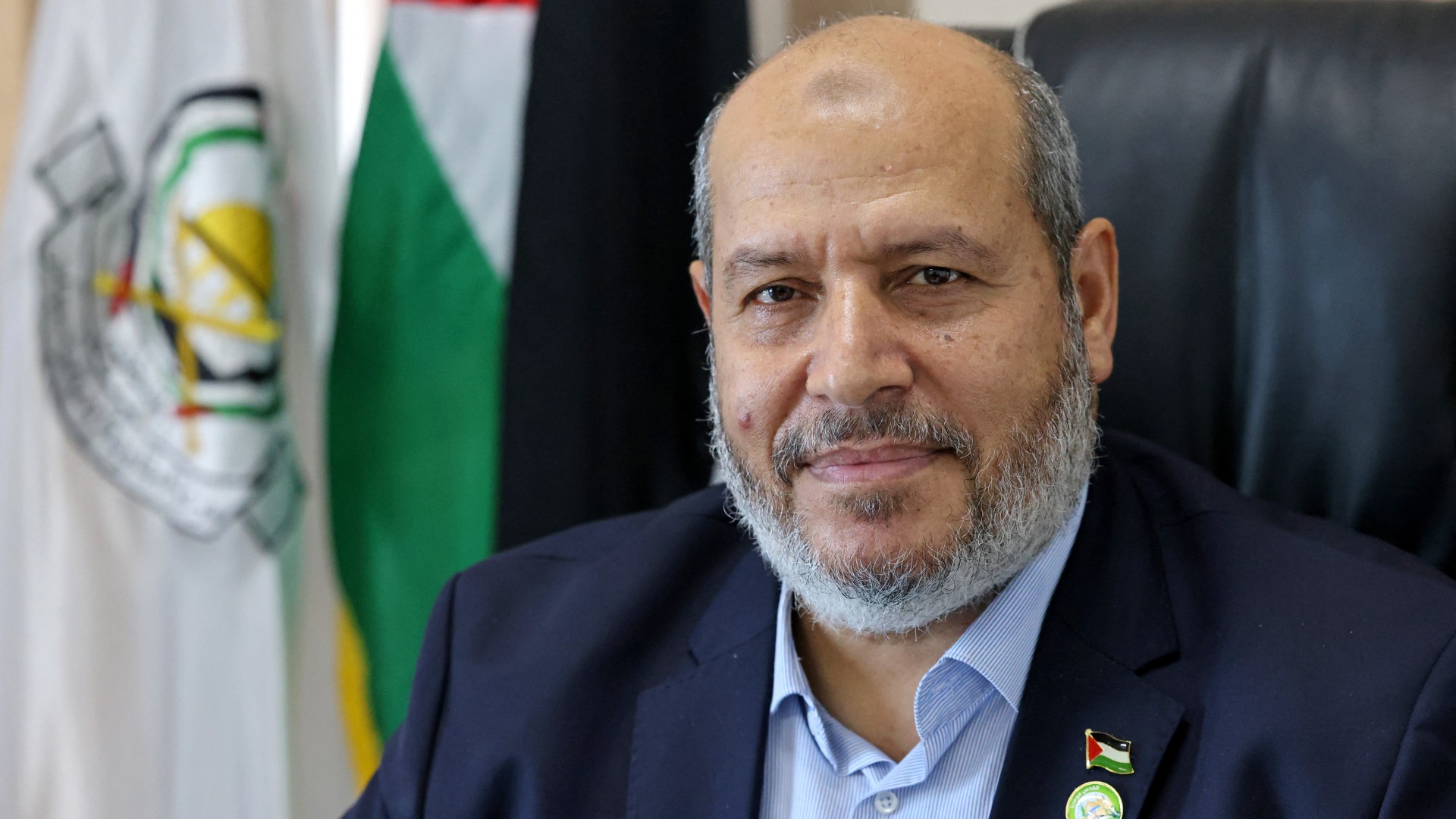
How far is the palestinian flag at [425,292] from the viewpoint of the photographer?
192 centimetres

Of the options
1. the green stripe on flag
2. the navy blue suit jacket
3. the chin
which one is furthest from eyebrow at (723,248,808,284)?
the green stripe on flag

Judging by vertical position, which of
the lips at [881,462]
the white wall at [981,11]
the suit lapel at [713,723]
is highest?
the white wall at [981,11]

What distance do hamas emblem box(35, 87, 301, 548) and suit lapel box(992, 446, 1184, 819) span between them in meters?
1.23

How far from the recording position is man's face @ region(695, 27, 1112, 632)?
1.10m

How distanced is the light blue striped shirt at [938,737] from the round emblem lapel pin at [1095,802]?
0.09m

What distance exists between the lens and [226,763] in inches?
75.0

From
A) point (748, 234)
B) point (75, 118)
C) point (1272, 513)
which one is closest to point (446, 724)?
point (748, 234)

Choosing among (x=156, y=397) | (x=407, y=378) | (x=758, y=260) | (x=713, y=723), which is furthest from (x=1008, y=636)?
(x=156, y=397)

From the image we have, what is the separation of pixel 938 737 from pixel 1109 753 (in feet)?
0.51

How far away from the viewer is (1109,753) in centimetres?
108

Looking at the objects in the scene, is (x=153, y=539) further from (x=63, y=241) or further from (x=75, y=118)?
(x=75, y=118)

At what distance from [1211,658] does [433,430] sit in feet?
4.10

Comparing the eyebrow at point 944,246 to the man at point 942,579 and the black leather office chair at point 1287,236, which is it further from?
the black leather office chair at point 1287,236

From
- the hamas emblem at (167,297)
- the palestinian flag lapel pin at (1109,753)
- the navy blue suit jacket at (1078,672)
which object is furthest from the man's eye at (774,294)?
the hamas emblem at (167,297)
